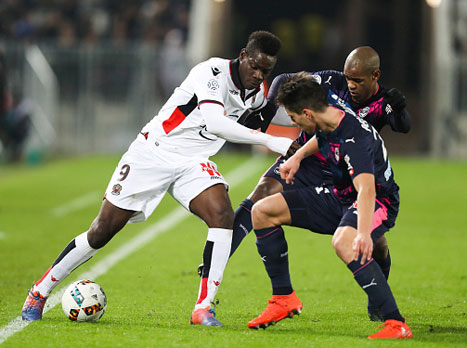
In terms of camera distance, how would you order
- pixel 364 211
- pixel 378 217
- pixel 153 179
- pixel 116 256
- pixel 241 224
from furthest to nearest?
pixel 116 256 < pixel 241 224 < pixel 153 179 < pixel 378 217 < pixel 364 211

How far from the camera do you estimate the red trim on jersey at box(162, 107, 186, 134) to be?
240 inches

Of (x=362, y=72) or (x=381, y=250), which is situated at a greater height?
(x=362, y=72)

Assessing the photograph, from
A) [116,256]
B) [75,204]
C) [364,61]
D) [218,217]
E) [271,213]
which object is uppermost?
[364,61]

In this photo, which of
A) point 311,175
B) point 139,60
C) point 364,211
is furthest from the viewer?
point 139,60

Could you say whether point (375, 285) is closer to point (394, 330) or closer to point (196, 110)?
point (394, 330)

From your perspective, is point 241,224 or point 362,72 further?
point 241,224

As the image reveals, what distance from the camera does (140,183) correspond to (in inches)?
233

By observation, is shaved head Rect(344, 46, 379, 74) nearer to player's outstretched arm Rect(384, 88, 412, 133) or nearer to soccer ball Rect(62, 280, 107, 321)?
player's outstretched arm Rect(384, 88, 412, 133)

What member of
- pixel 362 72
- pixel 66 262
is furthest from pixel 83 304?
pixel 362 72

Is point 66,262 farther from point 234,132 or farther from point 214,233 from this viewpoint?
point 234,132

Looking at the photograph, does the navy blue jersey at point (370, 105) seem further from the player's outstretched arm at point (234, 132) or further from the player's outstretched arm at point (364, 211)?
the player's outstretched arm at point (364, 211)

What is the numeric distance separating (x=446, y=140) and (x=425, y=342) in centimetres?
1953

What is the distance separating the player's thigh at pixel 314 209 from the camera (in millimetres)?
5645

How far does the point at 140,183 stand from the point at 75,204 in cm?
782
